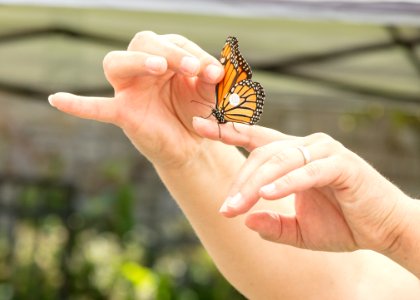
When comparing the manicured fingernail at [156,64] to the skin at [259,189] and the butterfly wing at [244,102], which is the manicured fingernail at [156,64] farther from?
the butterfly wing at [244,102]

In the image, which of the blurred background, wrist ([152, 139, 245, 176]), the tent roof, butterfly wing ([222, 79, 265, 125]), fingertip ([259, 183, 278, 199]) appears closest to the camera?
fingertip ([259, 183, 278, 199])

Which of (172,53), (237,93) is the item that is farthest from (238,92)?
(172,53)

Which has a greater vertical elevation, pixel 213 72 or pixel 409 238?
pixel 213 72

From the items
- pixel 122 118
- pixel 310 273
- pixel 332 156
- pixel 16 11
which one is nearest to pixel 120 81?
pixel 122 118

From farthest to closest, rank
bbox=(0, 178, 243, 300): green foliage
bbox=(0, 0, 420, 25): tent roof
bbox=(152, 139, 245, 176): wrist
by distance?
bbox=(0, 178, 243, 300): green foliage < bbox=(0, 0, 420, 25): tent roof < bbox=(152, 139, 245, 176): wrist

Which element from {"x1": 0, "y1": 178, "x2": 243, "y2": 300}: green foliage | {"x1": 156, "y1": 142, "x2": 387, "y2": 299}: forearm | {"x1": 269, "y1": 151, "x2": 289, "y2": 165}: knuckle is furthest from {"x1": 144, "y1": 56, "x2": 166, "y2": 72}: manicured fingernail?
{"x1": 0, "y1": 178, "x2": 243, "y2": 300}: green foliage

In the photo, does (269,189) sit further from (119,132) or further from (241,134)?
(119,132)

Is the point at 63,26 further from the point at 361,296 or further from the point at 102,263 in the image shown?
the point at 102,263

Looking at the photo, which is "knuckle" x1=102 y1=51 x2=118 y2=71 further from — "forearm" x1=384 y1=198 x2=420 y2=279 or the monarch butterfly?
"forearm" x1=384 y1=198 x2=420 y2=279
